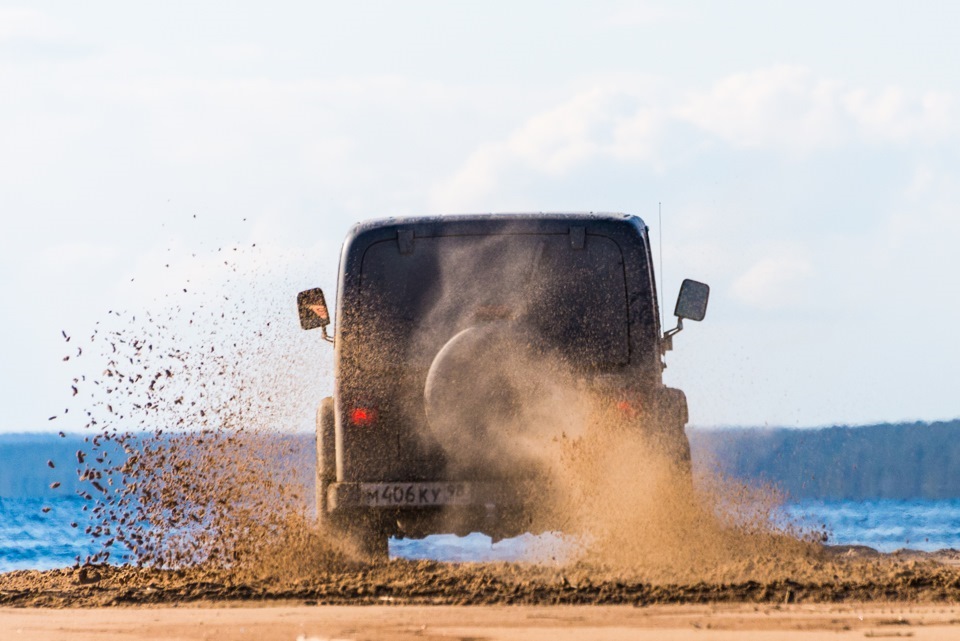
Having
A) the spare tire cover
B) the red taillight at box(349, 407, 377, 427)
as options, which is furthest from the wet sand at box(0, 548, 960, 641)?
the red taillight at box(349, 407, 377, 427)

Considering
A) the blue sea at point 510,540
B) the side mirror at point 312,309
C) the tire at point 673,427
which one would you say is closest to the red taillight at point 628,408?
the tire at point 673,427

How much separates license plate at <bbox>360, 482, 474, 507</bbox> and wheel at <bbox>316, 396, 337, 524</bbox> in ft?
1.43

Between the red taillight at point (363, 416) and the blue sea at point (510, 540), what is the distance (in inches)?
61.4

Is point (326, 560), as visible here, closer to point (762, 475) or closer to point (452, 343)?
point (452, 343)

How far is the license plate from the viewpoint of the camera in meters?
9.26

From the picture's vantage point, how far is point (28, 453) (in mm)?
62875

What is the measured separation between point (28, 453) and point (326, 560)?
5640 cm

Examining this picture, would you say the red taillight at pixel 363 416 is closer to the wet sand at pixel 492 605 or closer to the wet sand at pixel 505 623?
the wet sand at pixel 492 605

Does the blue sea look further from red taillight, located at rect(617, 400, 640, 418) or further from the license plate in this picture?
red taillight, located at rect(617, 400, 640, 418)

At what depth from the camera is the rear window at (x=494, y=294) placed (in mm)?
9211

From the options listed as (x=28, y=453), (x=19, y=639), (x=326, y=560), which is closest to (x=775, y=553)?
(x=326, y=560)

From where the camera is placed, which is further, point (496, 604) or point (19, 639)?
point (496, 604)

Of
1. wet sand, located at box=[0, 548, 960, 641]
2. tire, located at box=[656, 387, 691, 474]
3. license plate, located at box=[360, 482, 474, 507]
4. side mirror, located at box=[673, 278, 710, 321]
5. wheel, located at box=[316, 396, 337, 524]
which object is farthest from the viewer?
side mirror, located at box=[673, 278, 710, 321]

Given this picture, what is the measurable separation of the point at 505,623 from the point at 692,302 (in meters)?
3.56
